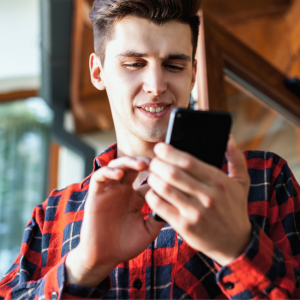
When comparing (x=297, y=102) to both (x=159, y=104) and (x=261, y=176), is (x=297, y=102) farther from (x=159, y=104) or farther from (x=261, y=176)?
(x=159, y=104)

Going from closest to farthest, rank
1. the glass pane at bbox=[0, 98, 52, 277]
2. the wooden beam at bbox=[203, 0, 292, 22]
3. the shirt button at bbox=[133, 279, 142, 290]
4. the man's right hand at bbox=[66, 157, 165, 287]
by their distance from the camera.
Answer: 1. the man's right hand at bbox=[66, 157, 165, 287]
2. the shirt button at bbox=[133, 279, 142, 290]
3. the wooden beam at bbox=[203, 0, 292, 22]
4. the glass pane at bbox=[0, 98, 52, 277]

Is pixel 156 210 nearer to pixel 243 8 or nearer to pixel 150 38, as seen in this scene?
pixel 150 38

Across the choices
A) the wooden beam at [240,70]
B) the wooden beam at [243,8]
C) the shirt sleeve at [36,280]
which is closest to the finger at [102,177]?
the shirt sleeve at [36,280]

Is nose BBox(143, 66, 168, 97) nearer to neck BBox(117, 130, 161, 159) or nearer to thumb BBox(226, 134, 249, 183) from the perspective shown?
neck BBox(117, 130, 161, 159)

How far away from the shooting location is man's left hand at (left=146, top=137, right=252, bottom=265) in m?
0.55

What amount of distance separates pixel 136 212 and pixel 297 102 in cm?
110

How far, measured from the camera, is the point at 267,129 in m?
1.64

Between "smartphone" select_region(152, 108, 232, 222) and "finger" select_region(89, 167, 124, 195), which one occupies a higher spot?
"smartphone" select_region(152, 108, 232, 222)

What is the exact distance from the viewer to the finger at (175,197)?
548 millimetres

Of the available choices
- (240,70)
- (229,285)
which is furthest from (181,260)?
(240,70)

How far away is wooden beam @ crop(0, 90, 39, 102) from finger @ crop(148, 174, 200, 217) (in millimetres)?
4315

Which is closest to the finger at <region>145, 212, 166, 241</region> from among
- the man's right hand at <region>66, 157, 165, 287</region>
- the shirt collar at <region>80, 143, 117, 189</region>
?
the man's right hand at <region>66, 157, 165, 287</region>

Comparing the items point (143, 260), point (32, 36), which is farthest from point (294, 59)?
point (32, 36)

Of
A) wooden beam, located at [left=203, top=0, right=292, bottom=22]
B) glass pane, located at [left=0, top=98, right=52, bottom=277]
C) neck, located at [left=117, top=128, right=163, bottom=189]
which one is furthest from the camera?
glass pane, located at [left=0, top=98, right=52, bottom=277]
